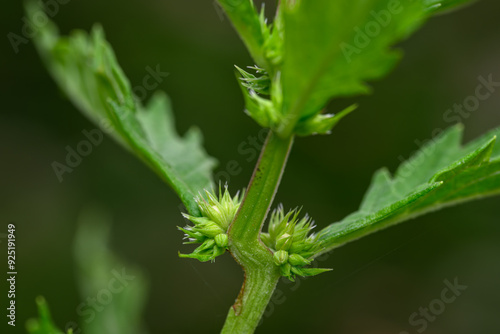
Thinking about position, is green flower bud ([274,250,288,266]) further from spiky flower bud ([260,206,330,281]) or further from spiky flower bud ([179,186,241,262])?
spiky flower bud ([179,186,241,262])

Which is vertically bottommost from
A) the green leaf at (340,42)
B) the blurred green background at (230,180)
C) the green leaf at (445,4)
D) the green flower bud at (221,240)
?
the blurred green background at (230,180)

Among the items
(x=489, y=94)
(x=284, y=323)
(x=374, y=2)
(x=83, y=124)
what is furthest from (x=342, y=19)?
(x=489, y=94)

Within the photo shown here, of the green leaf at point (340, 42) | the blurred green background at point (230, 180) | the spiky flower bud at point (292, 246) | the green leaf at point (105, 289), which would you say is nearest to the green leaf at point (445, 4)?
the green leaf at point (340, 42)

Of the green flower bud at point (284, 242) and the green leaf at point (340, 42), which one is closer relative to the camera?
the green leaf at point (340, 42)

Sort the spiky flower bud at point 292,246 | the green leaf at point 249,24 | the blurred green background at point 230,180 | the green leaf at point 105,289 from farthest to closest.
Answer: the blurred green background at point 230,180 → the green leaf at point 105,289 → the spiky flower bud at point 292,246 → the green leaf at point 249,24

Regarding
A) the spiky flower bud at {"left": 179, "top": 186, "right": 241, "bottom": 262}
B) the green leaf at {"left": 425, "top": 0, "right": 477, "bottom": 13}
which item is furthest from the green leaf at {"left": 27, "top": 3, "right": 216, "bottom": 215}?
the green leaf at {"left": 425, "top": 0, "right": 477, "bottom": 13}

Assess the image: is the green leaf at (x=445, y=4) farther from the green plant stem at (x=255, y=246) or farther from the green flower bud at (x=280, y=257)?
the green flower bud at (x=280, y=257)

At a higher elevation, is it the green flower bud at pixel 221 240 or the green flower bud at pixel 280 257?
the green flower bud at pixel 221 240

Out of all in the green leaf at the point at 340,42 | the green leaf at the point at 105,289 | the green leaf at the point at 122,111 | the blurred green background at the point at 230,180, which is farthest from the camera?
the blurred green background at the point at 230,180
